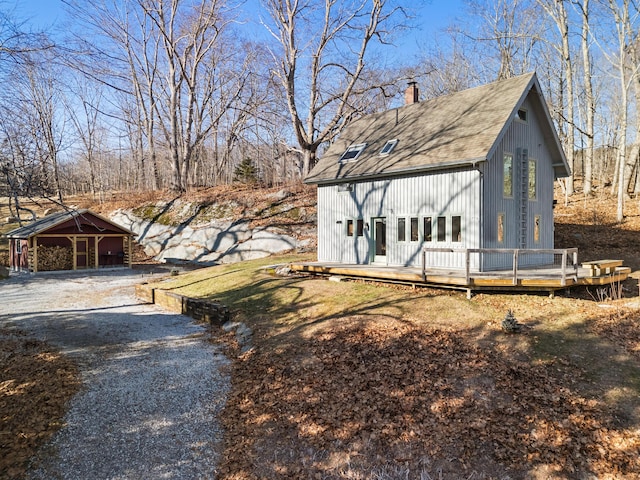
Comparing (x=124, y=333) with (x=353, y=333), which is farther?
(x=124, y=333)

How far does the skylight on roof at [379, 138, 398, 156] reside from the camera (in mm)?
17828

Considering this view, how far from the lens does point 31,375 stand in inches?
350

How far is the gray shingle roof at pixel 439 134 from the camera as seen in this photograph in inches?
575

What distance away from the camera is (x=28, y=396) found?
798 centimetres

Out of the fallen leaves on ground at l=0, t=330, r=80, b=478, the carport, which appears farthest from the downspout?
the carport

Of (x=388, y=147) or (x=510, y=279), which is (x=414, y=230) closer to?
(x=388, y=147)

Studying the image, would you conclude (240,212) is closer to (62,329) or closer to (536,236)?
(62,329)

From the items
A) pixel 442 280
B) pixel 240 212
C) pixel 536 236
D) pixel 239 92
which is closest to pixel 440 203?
pixel 442 280

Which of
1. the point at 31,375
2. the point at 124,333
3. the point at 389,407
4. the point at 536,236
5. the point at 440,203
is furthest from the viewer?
the point at 536,236

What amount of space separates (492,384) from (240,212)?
25127 mm

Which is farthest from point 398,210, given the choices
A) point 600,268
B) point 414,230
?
point 600,268

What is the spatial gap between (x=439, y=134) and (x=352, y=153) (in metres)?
4.65

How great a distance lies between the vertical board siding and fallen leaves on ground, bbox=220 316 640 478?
643 cm

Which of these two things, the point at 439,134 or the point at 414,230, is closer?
the point at 414,230
